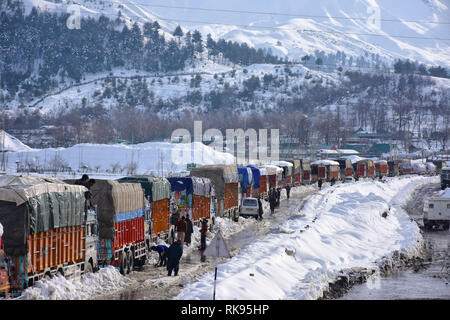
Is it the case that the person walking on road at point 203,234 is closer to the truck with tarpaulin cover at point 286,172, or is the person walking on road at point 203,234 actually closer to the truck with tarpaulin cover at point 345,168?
the truck with tarpaulin cover at point 286,172

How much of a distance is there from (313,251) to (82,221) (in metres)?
12.5

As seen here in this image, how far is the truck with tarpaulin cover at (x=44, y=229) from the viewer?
18.7 meters

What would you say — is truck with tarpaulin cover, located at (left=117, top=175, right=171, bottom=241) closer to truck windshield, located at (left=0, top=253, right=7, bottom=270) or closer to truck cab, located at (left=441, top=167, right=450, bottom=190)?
truck windshield, located at (left=0, top=253, right=7, bottom=270)

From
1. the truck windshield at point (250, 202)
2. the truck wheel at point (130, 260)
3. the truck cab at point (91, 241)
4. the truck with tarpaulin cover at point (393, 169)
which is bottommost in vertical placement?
the truck with tarpaulin cover at point (393, 169)

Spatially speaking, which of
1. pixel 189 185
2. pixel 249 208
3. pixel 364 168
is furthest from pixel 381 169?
pixel 189 185

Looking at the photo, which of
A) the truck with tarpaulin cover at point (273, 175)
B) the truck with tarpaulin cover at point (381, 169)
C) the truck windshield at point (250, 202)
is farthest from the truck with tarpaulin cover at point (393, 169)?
the truck windshield at point (250, 202)

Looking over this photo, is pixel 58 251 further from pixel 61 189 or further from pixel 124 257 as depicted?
pixel 124 257

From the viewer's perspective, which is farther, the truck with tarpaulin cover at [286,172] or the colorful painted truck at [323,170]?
the colorful painted truck at [323,170]

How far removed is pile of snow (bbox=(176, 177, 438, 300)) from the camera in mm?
21766

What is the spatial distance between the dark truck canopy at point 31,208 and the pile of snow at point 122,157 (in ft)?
313

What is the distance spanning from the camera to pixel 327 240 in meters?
36.1

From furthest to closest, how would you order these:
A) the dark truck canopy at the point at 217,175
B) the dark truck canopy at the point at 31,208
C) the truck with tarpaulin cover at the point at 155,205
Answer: the dark truck canopy at the point at 217,175, the truck with tarpaulin cover at the point at 155,205, the dark truck canopy at the point at 31,208

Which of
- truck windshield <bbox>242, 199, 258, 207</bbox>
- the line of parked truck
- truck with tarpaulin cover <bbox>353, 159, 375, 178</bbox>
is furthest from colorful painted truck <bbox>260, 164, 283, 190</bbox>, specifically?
truck with tarpaulin cover <bbox>353, 159, 375, 178</bbox>
